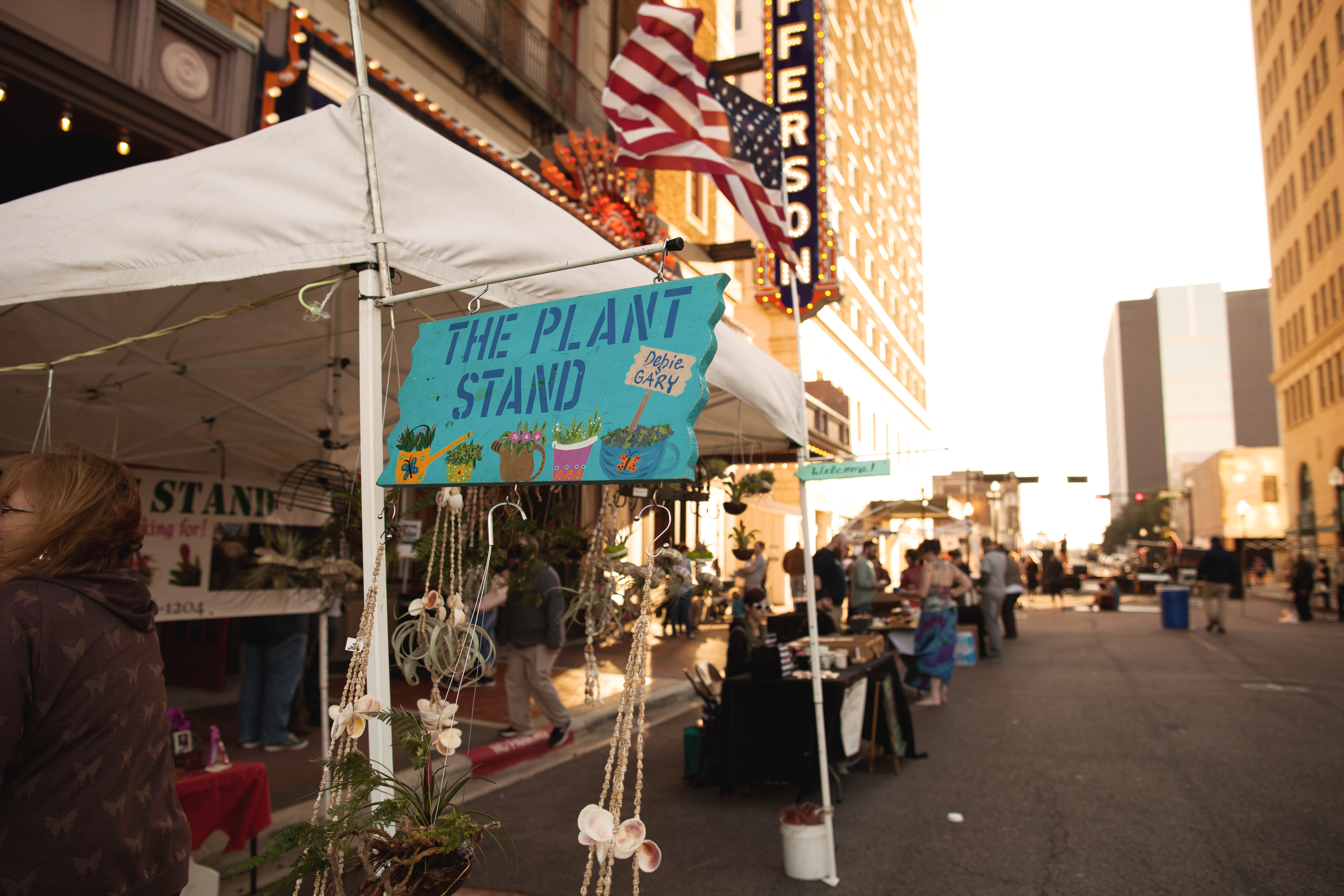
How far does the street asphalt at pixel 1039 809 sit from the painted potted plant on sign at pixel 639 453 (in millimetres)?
1997

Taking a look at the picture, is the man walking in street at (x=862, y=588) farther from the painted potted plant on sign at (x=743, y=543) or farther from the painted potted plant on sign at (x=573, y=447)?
the painted potted plant on sign at (x=573, y=447)

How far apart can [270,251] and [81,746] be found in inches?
78.0

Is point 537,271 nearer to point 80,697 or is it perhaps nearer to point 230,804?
point 80,697

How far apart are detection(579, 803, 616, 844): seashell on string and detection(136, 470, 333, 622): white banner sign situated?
4.32m

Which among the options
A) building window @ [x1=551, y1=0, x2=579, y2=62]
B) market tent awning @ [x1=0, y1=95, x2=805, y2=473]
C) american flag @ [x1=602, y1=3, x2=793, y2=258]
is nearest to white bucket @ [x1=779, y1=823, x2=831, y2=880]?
market tent awning @ [x1=0, y1=95, x2=805, y2=473]

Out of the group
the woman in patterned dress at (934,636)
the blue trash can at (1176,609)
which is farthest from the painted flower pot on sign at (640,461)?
the blue trash can at (1176,609)

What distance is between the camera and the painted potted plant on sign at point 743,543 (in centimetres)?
662

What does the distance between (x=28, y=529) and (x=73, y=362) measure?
4116 mm

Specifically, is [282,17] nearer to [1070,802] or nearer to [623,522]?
[623,522]

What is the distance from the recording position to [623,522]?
4.19m

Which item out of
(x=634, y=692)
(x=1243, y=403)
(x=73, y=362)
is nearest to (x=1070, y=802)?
(x=634, y=692)

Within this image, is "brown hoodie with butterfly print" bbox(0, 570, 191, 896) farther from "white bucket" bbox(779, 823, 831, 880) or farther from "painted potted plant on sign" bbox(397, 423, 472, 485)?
"white bucket" bbox(779, 823, 831, 880)

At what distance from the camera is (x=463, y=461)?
255 centimetres

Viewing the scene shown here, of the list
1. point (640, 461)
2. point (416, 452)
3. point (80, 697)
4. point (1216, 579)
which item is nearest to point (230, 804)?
point (416, 452)
